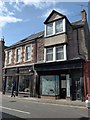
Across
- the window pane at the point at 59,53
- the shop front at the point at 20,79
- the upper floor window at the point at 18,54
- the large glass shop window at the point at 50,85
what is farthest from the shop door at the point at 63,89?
the upper floor window at the point at 18,54

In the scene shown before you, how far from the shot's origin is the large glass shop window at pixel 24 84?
80.0 feet

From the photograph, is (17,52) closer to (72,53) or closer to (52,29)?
(52,29)

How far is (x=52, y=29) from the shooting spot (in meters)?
23.0

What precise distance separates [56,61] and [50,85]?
9.23 feet

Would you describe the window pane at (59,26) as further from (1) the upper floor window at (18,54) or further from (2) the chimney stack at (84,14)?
(1) the upper floor window at (18,54)

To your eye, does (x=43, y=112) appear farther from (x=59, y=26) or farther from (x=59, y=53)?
(x=59, y=26)

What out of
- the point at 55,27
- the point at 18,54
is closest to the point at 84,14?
the point at 55,27

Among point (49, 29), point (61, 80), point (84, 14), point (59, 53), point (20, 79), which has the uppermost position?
point (84, 14)

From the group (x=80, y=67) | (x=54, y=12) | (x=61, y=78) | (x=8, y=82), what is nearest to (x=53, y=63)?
(x=61, y=78)

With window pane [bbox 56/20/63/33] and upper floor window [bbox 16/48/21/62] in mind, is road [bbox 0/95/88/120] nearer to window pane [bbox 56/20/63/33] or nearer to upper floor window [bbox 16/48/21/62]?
window pane [bbox 56/20/63/33]

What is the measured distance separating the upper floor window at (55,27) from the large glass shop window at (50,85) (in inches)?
192

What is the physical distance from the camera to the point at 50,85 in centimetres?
2236

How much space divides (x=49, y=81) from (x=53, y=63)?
2.19m

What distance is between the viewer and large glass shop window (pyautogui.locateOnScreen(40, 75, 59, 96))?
21700 millimetres
